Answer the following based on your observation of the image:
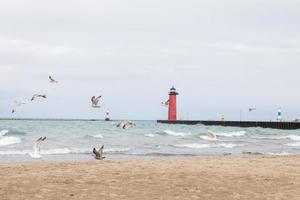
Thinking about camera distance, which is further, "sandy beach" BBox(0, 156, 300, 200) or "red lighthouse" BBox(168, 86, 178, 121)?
"red lighthouse" BBox(168, 86, 178, 121)

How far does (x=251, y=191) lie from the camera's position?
1172 cm

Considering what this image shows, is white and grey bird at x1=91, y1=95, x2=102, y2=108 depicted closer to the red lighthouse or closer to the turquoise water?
the turquoise water

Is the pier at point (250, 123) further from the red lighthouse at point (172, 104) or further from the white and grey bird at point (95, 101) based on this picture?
the white and grey bird at point (95, 101)

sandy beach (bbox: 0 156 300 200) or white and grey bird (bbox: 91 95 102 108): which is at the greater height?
white and grey bird (bbox: 91 95 102 108)

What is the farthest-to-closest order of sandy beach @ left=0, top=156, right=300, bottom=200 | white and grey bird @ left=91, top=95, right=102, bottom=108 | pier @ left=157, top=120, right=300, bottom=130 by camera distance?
pier @ left=157, top=120, right=300, bottom=130 → white and grey bird @ left=91, top=95, right=102, bottom=108 → sandy beach @ left=0, top=156, right=300, bottom=200

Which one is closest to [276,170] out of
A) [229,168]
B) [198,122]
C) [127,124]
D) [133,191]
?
[229,168]

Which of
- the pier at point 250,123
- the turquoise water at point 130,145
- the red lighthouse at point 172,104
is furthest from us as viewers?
the red lighthouse at point 172,104

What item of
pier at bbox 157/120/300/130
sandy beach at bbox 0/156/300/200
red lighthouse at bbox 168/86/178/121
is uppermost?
red lighthouse at bbox 168/86/178/121

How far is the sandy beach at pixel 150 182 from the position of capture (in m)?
11.0

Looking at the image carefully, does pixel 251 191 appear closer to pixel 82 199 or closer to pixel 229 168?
pixel 82 199

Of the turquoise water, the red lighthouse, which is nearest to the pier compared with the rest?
the red lighthouse

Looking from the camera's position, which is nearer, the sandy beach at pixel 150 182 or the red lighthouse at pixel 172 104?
the sandy beach at pixel 150 182

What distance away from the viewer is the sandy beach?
1104 cm

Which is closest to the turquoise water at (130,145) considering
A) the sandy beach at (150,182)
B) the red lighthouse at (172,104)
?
the sandy beach at (150,182)
